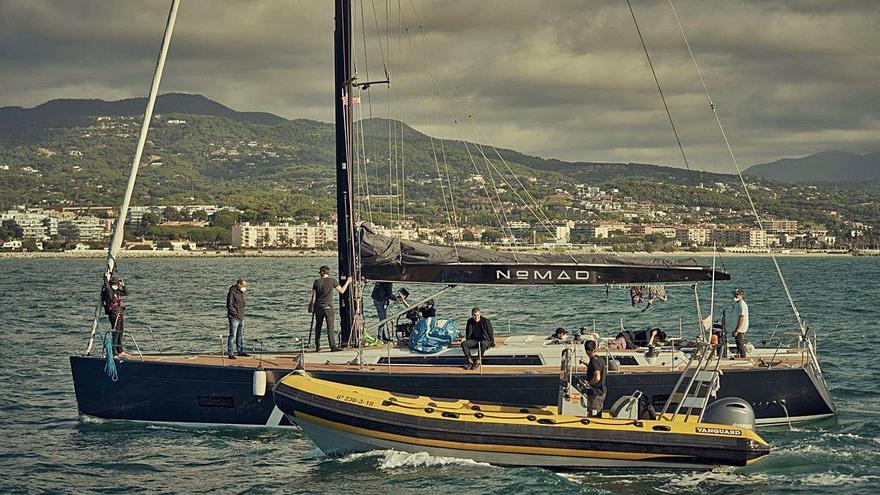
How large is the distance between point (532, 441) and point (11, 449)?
8661 mm

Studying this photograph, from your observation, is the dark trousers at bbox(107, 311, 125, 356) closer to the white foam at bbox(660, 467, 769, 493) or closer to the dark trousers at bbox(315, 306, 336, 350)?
the dark trousers at bbox(315, 306, 336, 350)

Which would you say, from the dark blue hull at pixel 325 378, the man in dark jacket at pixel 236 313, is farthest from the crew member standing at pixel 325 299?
the dark blue hull at pixel 325 378

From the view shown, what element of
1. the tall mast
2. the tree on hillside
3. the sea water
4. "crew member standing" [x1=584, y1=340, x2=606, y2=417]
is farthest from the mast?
the tree on hillside

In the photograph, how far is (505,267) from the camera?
60.8 feet

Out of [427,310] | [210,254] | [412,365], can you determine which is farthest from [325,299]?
[210,254]

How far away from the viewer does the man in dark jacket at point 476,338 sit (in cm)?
1780

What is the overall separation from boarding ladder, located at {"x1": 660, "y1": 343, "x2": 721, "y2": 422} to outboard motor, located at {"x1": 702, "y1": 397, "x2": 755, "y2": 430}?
0.56 ft

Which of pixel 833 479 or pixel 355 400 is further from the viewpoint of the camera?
pixel 355 400

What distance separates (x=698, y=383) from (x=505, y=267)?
3.84 metres

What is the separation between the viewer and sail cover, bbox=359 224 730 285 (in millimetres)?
18500

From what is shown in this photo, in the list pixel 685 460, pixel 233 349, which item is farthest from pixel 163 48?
pixel 685 460

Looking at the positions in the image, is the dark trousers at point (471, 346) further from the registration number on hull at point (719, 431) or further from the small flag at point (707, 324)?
the registration number on hull at point (719, 431)

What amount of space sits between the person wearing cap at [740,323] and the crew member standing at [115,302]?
10670 mm

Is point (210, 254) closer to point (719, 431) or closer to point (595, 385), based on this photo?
point (595, 385)
